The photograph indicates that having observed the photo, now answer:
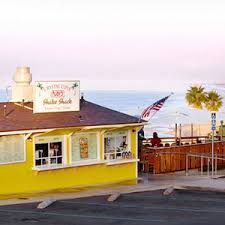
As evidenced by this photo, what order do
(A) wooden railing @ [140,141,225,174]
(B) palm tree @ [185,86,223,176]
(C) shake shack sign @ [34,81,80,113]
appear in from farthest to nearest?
(B) palm tree @ [185,86,223,176] < (A) wooden railing @ [140,141,225,174] < (C) shake shack sign @ [34,81,80,113]

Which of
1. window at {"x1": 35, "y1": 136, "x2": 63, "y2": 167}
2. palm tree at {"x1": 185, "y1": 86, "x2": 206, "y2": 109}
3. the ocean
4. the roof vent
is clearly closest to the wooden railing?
the ocean

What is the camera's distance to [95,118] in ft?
86.8

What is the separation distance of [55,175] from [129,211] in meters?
5.92

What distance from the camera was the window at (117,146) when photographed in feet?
88.1

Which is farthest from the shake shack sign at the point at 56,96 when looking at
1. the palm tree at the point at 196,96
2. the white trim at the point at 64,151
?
the palm tree at the point at 196,96

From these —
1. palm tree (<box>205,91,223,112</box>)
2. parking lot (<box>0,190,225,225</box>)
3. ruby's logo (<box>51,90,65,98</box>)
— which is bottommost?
parking lot (<box>0,190,225,225</box>)

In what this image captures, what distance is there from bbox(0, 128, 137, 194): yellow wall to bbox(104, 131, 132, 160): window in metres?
0.29

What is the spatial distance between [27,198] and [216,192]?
6442 millimetres

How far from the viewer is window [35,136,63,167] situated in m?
24.5

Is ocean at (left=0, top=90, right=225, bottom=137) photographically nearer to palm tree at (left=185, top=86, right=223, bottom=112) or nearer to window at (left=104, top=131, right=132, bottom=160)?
palm tree at (left=185, top=86, right=223, bottom=112)

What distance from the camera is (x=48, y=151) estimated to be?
24.9 meters

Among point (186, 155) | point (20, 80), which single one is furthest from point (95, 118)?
point (186, 155)

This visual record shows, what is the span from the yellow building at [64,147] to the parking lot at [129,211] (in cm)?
280

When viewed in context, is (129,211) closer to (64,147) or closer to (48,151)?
(48,151)
